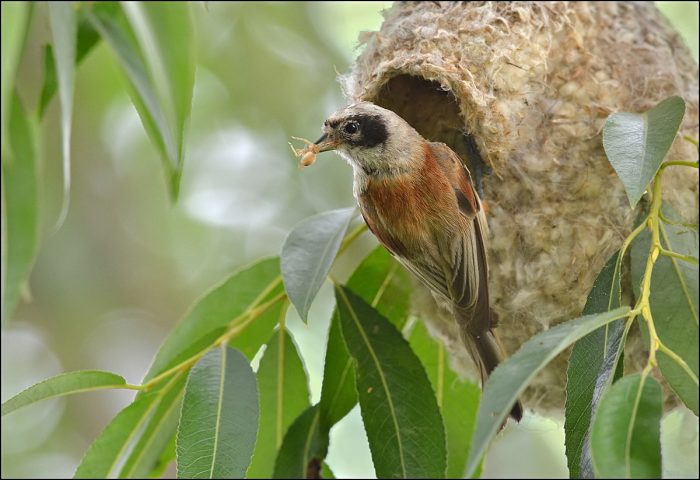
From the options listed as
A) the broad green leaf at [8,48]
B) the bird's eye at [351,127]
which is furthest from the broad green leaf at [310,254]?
the broad green leaf at [8,48]

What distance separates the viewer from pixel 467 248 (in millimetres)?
2199

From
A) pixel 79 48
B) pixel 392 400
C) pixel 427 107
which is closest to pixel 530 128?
pixel 427 107

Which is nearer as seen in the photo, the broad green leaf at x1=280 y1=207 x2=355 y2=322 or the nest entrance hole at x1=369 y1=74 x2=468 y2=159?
the broad green leaf at x1=280 y1=207 x2=355 y2=322

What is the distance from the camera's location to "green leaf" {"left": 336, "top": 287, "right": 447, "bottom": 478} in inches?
86.0

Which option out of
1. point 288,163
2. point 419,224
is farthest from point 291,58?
point 419,224

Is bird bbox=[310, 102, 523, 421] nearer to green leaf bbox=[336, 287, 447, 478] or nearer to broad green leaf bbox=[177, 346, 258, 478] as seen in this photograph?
green leaf bbox=[336, 287, 447, 478]

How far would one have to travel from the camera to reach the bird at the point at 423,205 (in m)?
2.17

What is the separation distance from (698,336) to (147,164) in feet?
15.0

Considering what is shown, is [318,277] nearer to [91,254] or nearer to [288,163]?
[91,254]

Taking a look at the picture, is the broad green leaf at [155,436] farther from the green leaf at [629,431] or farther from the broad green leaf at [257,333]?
the green leaf at [629,431]

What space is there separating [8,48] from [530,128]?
52.0 inches

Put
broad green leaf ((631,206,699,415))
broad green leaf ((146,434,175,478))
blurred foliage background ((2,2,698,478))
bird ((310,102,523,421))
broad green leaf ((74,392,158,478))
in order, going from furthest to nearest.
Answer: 1. blurred foliage background ((2,2,698,478))
2. broad green leaf ((146,434,175,478))
3. broad green leaf ((74,392,158,478))
4. bird ((310,102,523,421))
5. broad green leaf ((631,206,699,415))

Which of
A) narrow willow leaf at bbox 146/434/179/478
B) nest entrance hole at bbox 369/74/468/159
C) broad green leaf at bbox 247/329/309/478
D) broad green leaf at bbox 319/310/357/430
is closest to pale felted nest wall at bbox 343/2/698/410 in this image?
nest entrance hole at bbox 369/74/468/159

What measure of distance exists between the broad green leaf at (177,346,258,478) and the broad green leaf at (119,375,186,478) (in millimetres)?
408
